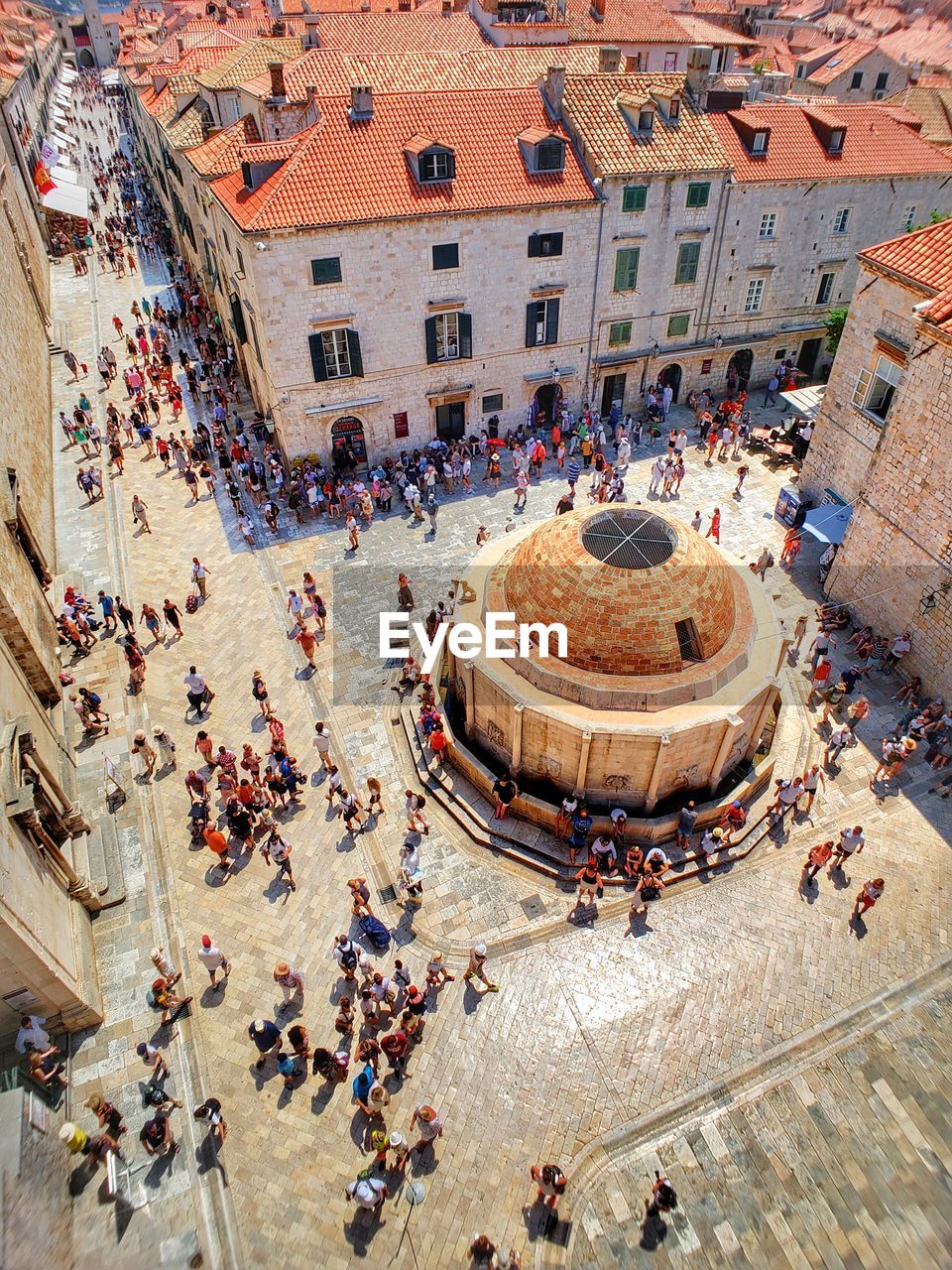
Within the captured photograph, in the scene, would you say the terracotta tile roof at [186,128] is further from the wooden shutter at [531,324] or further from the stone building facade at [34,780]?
the wooden shutter at [531,324]

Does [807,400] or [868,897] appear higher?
[807,400]

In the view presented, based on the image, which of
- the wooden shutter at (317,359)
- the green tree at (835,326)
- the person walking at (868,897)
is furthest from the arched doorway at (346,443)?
the person walking at (868,897)

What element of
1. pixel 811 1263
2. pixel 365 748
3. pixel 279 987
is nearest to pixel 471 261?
pixel 365 748

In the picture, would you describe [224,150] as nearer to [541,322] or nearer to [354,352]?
[354,352]

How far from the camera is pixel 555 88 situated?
92.5 feet

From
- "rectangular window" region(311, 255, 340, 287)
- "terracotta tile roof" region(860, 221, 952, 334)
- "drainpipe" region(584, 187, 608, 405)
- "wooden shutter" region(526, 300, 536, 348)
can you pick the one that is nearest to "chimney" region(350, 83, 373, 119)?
"rectangular window" region(311, 255, 340, 287)

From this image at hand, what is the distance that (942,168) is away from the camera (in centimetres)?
3244

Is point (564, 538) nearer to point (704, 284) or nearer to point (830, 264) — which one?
point (704, 284)

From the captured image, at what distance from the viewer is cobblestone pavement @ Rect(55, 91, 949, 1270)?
1202 cm

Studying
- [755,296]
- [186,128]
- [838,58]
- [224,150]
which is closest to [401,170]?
[224,150]

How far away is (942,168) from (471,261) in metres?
21.9

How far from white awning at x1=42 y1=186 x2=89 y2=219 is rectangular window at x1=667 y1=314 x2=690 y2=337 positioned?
4178 cm

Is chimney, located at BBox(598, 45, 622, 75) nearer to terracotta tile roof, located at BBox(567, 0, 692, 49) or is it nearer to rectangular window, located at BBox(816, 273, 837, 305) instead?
terracotta tile roof, located at BBox(567, 0, 692, 49)

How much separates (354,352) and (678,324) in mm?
14672
